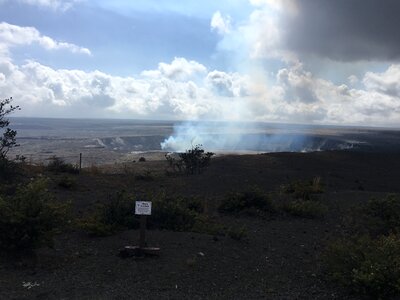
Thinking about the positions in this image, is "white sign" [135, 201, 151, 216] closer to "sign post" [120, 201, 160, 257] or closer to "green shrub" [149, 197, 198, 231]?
"sign post" [120, 201, 160, 257]

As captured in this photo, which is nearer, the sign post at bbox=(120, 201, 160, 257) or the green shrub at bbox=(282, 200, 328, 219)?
the sign post at bbox=(120, 201, 160, 257)

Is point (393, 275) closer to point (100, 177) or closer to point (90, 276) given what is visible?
point (90, 276)

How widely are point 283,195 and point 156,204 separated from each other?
7.45 meters

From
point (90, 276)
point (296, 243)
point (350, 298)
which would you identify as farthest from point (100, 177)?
point (350, 298)

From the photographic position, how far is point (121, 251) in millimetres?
7977

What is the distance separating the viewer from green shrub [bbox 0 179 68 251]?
772 cm

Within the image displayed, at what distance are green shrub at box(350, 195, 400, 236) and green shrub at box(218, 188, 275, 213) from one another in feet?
7.39

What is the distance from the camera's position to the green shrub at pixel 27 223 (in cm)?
772

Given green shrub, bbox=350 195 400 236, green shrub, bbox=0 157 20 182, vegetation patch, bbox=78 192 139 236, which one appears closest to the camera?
vegetation patch, bbox=78 192 139 236

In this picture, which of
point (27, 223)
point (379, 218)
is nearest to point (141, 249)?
point (27, 223)

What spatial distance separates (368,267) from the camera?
6414 mm

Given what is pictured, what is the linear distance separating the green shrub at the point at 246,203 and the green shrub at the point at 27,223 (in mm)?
5703

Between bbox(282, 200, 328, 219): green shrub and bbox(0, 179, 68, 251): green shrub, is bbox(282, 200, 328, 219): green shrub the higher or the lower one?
the lower one

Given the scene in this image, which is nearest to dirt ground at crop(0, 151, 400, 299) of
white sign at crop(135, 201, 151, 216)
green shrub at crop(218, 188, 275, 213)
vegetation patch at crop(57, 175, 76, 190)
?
green shrub at crop(218, 188, 275, 213)
